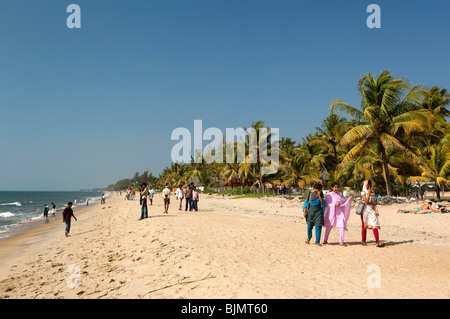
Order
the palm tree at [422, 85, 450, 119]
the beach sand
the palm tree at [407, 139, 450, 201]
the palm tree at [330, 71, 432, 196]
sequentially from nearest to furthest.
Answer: the beach sand
the palm tree at [330, 71, 432, 196]
the palm tree at [407, 139, 450, 201]
the palm tree at [422, 85, 450, 119]

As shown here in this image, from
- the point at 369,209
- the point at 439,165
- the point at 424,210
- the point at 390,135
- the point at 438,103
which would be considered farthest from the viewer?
the point at 438,103

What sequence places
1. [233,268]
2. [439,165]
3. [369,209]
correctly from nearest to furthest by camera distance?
[233,268], [369,209], [439,165]

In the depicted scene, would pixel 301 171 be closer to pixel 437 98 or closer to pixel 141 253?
pixel 437 98

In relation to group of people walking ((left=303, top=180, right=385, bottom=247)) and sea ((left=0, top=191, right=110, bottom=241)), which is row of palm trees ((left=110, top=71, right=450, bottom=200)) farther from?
sea ((left=0, top=191, right=110, bottom=241))

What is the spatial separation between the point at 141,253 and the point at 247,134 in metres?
32.5

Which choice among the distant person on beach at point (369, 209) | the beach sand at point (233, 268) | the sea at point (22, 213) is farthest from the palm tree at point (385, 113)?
the sea at point (22, 213)

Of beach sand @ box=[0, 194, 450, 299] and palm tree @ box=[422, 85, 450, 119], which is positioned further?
palm tree @ box=[422, 85, 450, 119]

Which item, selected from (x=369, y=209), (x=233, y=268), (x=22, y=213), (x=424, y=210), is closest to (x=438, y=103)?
(x=424, y=210)

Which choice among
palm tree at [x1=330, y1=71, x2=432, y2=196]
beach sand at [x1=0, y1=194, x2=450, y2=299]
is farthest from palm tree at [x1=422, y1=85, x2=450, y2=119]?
beach sand at [x1=0, y1=194, x2=450, y2=299]

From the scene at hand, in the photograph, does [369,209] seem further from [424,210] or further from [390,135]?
[390,135]

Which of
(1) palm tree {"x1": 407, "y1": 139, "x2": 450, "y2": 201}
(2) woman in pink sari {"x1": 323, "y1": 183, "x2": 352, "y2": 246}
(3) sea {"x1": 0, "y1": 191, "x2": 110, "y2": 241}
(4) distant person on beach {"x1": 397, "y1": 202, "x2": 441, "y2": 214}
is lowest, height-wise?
(3) sea {"x1": 0, "y1": 191, "x2": 110, "y2": 241}

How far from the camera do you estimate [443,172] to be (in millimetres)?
22031

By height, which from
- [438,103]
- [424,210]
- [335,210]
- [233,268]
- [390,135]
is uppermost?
[438,103]
